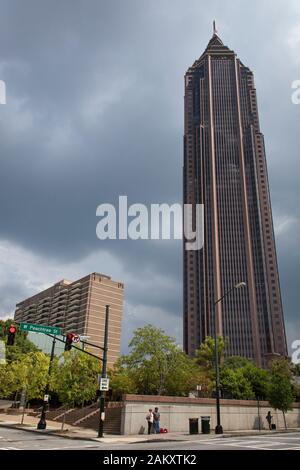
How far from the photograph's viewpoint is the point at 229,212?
157125 mm

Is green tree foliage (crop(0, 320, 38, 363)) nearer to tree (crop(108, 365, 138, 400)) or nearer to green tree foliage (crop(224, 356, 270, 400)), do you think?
tree (crop(108, 365, 138, 400))

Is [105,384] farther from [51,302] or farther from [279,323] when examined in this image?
[51,302]

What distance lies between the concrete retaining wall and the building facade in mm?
100501

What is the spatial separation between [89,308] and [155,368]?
99.9m

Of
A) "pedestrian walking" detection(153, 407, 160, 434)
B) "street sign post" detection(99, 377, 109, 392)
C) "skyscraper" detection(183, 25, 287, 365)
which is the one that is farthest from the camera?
"skyscraper" detection(183, 25, 287, 365)

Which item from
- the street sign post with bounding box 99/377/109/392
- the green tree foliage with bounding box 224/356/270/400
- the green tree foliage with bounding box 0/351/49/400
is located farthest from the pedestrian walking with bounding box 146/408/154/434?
the green tree foliage with bounding box 224/356/270/400

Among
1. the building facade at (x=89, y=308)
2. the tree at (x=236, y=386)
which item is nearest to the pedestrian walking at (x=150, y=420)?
the tree at (x=236, y=386)

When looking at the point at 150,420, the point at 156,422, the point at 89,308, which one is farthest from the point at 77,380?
the point at 89,308

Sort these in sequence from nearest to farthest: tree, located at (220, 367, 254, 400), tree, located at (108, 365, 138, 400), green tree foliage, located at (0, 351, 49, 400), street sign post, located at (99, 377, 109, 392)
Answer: street sign post, located at (99, 377, 109, 392)
green tree foliage, located at (0, 351, 49, 400)
tree, located at (108, 365, 138, 400)
tree, located at (220, 367, 254, 400)

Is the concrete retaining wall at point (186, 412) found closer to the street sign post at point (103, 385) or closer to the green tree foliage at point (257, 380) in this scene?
the street sign post at point (103, 385)

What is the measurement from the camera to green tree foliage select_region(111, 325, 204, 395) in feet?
141

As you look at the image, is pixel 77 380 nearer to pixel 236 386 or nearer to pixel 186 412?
pixel 186 412

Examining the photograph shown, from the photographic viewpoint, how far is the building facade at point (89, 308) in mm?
140000

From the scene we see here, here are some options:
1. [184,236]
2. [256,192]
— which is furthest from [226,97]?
[184,236]
